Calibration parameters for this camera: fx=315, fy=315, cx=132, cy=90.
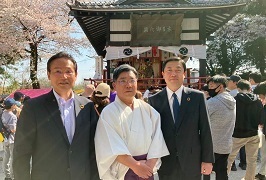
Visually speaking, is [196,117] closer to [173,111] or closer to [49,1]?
[173,111]

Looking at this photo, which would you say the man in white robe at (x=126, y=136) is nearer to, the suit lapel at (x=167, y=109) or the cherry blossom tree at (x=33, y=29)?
the suit lapel at (x=167, y=109)

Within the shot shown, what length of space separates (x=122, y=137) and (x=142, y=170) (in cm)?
30

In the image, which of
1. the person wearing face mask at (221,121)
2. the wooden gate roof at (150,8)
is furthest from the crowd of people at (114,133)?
the wooden gate roof at (150,8)

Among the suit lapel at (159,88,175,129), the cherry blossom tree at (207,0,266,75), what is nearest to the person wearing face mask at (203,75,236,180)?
the suit lapel at (159,88,175,129)

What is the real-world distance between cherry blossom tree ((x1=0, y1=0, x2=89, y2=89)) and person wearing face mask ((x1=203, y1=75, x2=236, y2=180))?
15.2 m

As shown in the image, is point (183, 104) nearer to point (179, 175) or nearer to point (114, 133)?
point (179, 175)

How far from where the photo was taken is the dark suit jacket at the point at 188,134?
284cm

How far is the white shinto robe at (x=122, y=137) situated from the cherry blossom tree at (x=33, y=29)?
16.2 meters

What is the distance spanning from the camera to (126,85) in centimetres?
257

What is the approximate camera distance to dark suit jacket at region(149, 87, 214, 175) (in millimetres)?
2845

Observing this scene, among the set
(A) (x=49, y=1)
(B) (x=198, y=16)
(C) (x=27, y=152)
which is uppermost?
(A) (x=49, y=1)

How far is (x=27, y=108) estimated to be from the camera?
226cm

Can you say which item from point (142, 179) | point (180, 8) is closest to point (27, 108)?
point (142, 179)

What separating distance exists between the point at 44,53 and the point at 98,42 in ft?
15.7
